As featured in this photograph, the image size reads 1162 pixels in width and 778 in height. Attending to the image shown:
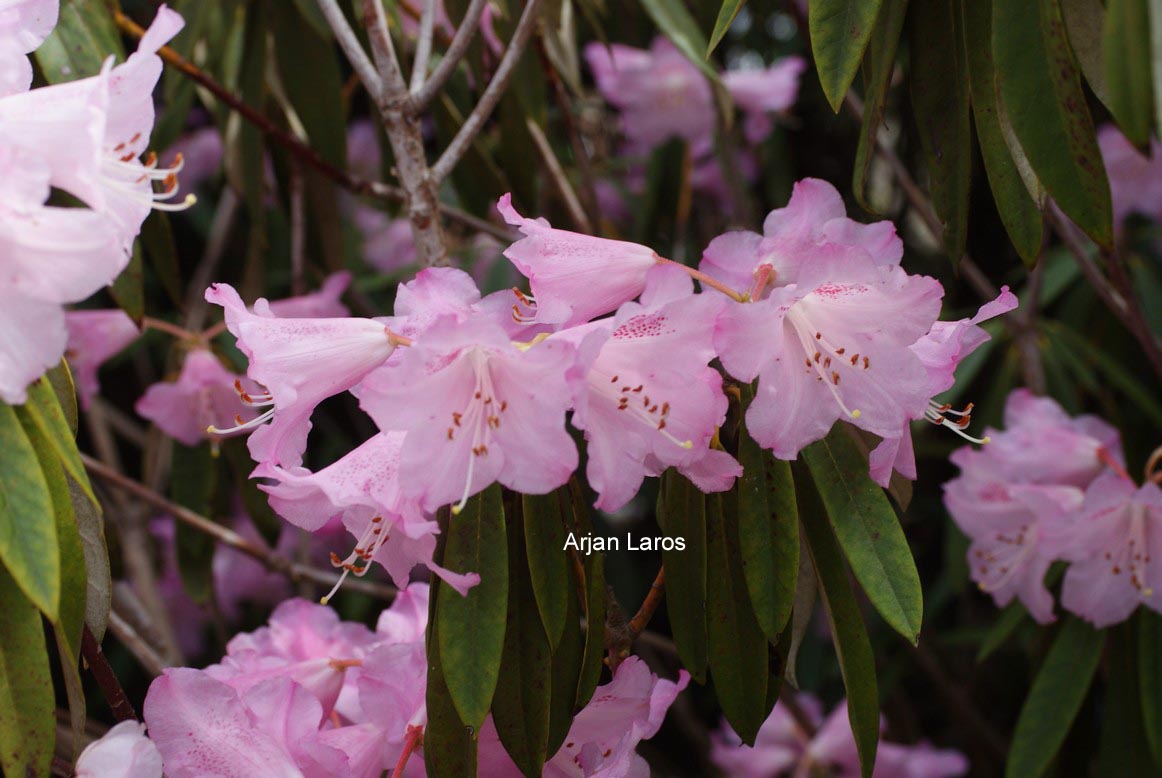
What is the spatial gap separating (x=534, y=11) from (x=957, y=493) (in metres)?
0.68

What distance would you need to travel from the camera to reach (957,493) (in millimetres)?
1253

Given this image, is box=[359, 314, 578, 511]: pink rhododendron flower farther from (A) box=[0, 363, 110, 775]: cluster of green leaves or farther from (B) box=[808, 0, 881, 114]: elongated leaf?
(B) box=[808, 0, 881, 114]: elongated leaf

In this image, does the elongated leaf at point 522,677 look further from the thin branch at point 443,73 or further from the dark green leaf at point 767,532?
the thin branch at point 443,73

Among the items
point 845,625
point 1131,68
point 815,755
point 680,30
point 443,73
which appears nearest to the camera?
point 1131,68

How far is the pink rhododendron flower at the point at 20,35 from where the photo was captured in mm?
632

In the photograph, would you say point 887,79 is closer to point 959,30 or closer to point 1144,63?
point 959,30

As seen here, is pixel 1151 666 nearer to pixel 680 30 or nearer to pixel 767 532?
pixel 767 532

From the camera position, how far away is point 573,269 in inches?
27.6

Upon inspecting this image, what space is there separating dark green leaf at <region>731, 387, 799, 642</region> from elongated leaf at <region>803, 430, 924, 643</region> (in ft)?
0.08

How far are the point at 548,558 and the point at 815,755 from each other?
1318mm

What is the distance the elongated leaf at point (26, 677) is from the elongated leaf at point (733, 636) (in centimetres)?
40

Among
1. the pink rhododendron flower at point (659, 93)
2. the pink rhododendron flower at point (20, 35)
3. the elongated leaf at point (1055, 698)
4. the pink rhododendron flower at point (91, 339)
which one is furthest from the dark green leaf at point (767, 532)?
the pink rhododendron flower at point (659, 93)

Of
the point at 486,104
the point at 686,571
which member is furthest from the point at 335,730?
the point at 486,104

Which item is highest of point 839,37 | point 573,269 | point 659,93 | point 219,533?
point 839,37
